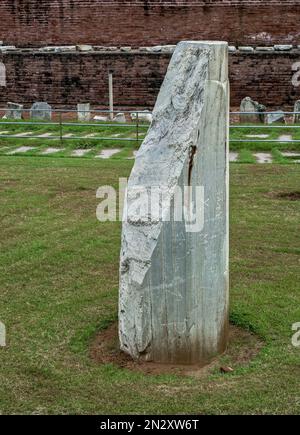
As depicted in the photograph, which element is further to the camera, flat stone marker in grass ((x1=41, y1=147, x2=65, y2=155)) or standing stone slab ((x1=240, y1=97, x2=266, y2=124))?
standing stone slab ((x1=240, y1=97, x2=266, y2=124))

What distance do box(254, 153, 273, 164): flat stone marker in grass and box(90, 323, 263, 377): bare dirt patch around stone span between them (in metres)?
7.04

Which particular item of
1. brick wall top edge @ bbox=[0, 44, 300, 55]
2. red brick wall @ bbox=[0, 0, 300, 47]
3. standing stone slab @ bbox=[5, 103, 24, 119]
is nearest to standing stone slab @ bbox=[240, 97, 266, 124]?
brick wall top edge @ bbox=[0, 44, 300, 55]

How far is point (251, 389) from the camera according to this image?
4.05 m

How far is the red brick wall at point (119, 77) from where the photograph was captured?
1694cm

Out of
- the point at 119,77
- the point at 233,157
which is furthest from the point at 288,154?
the point at 119,77

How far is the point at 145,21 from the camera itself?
19.0 meters

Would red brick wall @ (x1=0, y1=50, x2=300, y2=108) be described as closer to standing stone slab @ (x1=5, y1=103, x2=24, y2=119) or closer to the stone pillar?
the stone pillar

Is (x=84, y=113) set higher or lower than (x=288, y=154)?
higher

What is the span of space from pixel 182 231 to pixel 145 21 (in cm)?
1560

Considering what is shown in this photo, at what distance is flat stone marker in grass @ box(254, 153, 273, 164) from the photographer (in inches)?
458

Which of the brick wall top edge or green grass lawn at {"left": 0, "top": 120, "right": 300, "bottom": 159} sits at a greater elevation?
the brick wall top edge

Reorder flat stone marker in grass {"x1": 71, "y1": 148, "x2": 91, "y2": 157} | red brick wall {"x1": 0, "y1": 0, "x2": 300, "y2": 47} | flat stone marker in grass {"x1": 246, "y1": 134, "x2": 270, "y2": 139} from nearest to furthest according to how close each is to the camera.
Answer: flat stone marker in grass {"x1": 71, "y1": 148, "x2": 91, "y2": 157} < flat stone marker in grass {"x1": 246, "y1": 134, "x2": 270, "y2": 139} < red brick wall {"x1": 0, "y1": 0, "x2": 300, "y2": 47}

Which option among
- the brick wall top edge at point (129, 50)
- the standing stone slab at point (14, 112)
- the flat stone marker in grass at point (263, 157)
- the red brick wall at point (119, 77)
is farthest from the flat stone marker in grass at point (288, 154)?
the standing stone slab at point (14, 112)

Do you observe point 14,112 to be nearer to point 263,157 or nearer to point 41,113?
point 41,113
